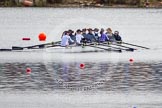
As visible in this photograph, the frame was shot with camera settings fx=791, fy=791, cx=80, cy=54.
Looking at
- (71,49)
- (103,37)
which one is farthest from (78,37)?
(103,37)

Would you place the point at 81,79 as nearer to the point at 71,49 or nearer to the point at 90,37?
the point at 71,49

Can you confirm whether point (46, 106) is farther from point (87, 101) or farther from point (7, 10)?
point (7, 10)

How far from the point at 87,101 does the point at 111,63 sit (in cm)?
1112

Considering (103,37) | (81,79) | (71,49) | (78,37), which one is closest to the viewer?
(81,79)

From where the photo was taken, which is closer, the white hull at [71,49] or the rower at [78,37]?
the white hull at [71,49]

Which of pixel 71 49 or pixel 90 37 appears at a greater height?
pixel 90 37

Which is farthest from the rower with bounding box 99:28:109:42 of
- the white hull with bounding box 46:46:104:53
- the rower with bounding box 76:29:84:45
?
the rower with bounding box 76:29:84:45

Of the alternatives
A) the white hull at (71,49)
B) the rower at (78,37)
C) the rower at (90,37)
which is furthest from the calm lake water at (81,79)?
the rower at (90,37)

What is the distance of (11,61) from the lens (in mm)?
36750

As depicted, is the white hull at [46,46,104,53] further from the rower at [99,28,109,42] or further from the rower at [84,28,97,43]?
the rower at [99,28,109,42]

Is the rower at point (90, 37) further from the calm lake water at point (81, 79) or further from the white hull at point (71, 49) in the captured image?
the calm lake water at point (81, 79)

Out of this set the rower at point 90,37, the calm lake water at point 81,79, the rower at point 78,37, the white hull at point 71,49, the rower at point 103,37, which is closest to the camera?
the calm lake water at point 81,79

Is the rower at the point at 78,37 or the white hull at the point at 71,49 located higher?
the rower at the point at 78,37

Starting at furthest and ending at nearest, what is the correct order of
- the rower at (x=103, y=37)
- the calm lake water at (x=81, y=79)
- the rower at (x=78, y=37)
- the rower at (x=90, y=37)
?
the rower at (x=103, y=37)
the rower at (x=90, y=37)
the rower at (x=78, y=37)
the calm lake water at (x=81, y=79)
